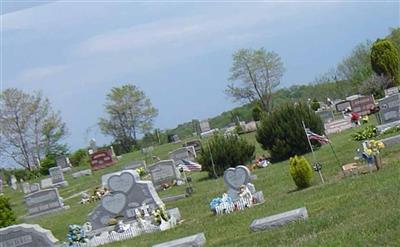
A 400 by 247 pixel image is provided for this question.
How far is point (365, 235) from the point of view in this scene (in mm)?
8945

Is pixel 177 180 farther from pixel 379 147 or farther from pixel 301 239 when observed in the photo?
pixel 301 239

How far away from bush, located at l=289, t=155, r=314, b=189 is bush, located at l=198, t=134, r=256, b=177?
9403 millimetres

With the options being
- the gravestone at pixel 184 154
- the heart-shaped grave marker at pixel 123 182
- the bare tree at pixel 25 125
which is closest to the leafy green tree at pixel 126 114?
the bare tree at pixel 25 125

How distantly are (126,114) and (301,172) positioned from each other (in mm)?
48972

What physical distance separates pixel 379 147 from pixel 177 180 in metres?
11.6

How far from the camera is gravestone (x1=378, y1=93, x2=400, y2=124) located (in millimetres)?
28781

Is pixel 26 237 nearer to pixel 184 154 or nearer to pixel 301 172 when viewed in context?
pixel 301 172

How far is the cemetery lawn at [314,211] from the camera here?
9.47 m

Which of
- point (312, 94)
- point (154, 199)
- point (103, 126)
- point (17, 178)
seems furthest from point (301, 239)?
point (312, 94)

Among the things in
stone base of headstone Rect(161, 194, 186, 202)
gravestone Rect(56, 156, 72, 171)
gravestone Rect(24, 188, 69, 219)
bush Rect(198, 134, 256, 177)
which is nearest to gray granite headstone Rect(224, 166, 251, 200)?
stone base of headstone Rect(161, 194, 186, 202)

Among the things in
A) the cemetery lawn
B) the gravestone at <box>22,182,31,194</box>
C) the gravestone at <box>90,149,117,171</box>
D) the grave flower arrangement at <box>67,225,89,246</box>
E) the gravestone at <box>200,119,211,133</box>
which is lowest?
the cemetery lawn

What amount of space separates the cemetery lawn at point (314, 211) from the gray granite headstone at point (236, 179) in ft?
2.34

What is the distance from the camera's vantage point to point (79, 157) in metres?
55.1

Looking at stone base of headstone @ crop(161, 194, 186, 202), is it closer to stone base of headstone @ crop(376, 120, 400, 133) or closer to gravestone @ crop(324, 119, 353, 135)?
stone base of headstone @ crop(376, 120, 400, 133)
